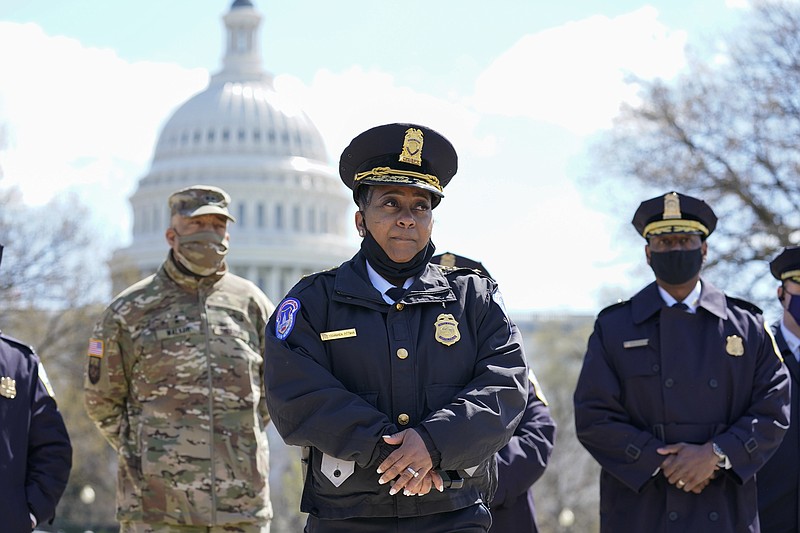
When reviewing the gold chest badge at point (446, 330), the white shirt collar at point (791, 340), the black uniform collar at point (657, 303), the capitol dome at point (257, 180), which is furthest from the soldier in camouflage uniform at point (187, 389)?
the capitol dome at point (257, 180)

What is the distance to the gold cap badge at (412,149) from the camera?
5.30 m

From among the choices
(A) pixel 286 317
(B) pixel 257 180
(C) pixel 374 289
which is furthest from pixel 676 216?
(B) pixel 257 180

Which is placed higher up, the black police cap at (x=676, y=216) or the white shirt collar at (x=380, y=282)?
the black police cap at (x=676, y=216)

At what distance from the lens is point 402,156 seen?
5301 mm

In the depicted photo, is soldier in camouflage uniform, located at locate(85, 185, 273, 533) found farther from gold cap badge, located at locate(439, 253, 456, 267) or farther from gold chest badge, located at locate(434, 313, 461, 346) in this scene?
gold chest badge, located at locate(434, 313, 461, 346)

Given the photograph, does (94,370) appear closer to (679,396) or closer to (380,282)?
(380,282)

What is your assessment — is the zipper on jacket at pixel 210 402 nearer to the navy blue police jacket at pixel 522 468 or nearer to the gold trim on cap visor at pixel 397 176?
the navy blue police jacket at pixel 522 468

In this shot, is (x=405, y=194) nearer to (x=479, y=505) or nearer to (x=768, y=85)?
(x=479, y=505)

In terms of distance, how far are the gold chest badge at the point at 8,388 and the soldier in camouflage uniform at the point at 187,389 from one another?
672mm

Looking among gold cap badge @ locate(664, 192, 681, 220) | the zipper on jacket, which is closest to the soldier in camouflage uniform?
the zipper on jacket

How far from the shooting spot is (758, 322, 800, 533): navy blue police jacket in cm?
750

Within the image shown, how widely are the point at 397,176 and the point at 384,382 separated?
79 centimetres

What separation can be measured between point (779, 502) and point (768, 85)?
14.8 meters

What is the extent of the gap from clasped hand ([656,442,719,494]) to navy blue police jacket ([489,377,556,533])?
800 mm
